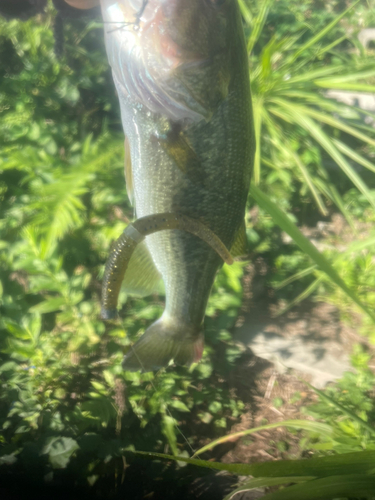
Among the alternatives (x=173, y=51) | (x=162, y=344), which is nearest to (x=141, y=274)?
(x=162, y=344)

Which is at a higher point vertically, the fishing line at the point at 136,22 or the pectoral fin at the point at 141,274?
the fishing line at the point at 136,22

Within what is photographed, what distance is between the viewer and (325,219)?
2023mm

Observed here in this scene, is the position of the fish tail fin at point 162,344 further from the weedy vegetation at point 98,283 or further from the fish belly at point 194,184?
the weedy vegetation at point 98,283

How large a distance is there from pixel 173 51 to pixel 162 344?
80cm

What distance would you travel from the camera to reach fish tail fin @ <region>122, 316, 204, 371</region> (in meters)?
0.96

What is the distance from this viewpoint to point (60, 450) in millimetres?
979

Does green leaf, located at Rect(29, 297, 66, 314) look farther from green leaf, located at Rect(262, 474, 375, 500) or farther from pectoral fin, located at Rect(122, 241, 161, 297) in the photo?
green leaf, located at Rect(262, 474, 375, 500)

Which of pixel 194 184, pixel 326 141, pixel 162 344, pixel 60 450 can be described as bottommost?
pixel 60 450

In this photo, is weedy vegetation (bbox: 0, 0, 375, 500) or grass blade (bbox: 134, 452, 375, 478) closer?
grass blade (bbox: 134, 452, 375, 478)

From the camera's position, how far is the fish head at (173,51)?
2.02ft

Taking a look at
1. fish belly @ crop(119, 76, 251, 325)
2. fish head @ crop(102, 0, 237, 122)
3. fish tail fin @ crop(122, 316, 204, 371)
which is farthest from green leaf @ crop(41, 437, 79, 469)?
fish head @ crop(102, 0, 237, 122)

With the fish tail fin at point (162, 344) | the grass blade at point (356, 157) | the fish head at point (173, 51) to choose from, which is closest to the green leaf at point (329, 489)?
the fish tail fin at point (162, 344)

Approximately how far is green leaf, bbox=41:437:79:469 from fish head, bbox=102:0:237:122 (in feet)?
3.44

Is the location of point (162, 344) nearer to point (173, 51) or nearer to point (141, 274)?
point (141, 274)
